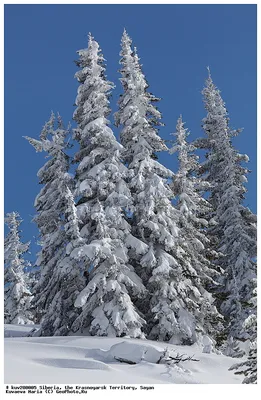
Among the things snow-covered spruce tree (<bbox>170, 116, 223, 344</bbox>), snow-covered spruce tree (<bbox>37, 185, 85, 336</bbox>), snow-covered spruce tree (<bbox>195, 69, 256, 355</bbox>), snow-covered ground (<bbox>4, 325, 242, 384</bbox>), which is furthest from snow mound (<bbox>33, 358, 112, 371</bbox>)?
snow-covered spruce tree (<bbox>195, 69, 256, 355</bbox>)

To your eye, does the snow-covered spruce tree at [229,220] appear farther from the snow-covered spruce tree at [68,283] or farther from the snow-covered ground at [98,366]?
the snow-covered ground at [98,366]

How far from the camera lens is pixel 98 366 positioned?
1405cm

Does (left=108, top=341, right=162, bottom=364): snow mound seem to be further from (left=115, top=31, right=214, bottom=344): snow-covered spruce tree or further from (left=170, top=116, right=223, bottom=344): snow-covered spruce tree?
(left=170, top=116, right=223, bottom=344): snow-covered spruce tree

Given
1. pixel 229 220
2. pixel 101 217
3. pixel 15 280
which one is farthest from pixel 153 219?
pixel 15 280

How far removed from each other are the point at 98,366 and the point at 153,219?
35.0ft

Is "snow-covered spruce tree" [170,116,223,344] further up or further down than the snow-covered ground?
further up

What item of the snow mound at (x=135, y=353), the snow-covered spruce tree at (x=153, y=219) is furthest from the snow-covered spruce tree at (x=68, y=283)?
the snow mound at (x=135, y=353)

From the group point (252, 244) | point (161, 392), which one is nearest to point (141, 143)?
point (252, 244)

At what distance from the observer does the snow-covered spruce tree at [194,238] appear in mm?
23609

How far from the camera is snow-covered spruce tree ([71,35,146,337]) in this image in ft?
67.1

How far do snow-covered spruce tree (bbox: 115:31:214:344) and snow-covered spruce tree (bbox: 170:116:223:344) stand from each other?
19.1 inches

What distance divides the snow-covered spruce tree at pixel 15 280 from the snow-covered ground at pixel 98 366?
75.0 feet

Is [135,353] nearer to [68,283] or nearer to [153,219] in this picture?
[68,283]

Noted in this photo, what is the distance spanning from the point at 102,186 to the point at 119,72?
24.8 ft
